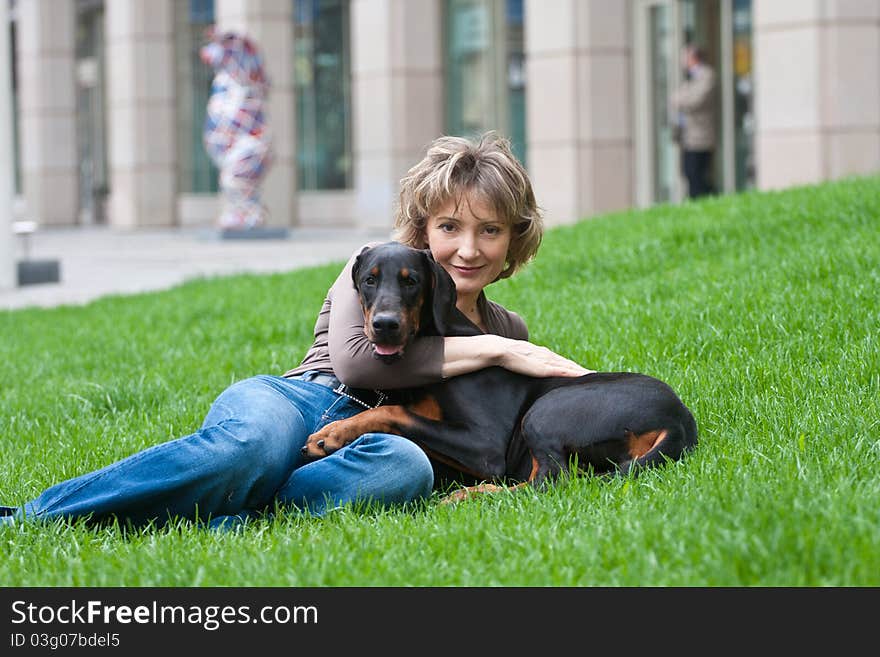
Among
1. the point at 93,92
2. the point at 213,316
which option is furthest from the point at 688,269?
the point at 93,92

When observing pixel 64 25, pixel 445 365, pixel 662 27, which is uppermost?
pixel 64 25

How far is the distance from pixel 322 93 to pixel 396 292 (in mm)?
23980

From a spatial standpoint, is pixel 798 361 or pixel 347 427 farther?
pixel 798 361

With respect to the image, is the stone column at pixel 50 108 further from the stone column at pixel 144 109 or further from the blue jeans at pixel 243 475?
the blue jeans at pixel 243 475

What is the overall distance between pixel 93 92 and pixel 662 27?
22658 mm

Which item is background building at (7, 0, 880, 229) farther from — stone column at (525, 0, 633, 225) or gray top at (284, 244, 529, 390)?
gray top at (284, 244, 529, 390)

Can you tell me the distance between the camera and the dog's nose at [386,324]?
4406mm

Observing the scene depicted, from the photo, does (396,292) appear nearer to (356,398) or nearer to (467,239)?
(467,239)

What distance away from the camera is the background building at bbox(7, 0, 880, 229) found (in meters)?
16.3

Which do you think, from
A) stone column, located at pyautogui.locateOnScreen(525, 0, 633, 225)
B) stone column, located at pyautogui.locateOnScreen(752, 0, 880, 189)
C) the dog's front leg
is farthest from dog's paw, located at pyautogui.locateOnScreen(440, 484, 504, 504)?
stone column, located at pyautogui.locateOnScreen(525, 0, 633, 225)

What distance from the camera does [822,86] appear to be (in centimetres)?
1603
